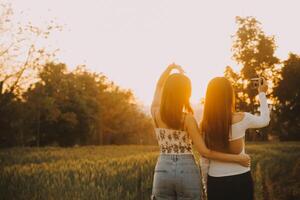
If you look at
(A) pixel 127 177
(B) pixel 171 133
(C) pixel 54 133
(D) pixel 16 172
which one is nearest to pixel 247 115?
(B) pixel 171 133

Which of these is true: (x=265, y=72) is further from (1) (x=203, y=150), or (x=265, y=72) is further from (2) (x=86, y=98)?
(1) (x=203, y=150)

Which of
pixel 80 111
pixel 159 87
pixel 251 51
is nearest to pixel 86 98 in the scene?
pixel 80 111

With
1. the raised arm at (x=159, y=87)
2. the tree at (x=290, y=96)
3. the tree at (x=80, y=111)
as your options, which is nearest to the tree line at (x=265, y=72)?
the tree at (x=290, y=96)

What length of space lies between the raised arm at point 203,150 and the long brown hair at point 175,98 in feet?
0.34

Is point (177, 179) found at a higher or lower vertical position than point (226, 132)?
lower

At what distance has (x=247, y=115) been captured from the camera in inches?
166

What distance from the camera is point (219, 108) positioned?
13.3 ft

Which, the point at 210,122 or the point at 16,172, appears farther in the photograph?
the point at 16,172

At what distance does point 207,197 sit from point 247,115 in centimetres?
87

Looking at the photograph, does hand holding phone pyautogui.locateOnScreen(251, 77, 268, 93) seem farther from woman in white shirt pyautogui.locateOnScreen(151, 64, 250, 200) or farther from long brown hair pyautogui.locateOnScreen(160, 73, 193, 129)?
long brown hair pyautogui.locateOnScreen(160, 73, 193, 129)

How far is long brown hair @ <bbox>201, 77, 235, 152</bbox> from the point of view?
13.3 feet

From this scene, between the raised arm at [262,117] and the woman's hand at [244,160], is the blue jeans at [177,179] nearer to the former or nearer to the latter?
the woman's hand at [244,160]

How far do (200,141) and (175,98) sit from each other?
47 cm

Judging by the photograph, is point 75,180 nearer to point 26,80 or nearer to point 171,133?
point 171,133
